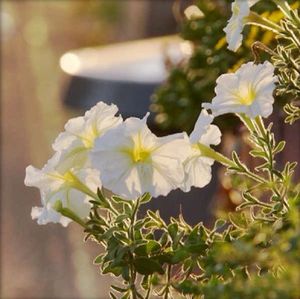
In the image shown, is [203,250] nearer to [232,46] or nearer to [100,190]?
[100,190]

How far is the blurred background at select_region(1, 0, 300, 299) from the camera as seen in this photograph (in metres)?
3.41

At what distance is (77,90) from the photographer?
4.33 meters

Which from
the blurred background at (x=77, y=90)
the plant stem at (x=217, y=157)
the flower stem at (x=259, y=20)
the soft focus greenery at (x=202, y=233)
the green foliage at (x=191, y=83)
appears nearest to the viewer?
the soft focus greenery at (x=202, y=233)

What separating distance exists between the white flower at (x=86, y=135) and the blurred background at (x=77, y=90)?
0.65 m

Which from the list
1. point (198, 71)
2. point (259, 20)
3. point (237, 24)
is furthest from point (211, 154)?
point (198, 71)

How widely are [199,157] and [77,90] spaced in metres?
2.79

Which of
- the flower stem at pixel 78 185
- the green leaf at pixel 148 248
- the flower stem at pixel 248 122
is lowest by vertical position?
the green leaf at pixel 148 248

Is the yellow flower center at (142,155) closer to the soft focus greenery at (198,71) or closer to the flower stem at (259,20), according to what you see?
the flower stem at (259,20)

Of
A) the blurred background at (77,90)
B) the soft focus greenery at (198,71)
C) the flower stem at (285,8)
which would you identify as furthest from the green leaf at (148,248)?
the soft focus greenery at (198,71)

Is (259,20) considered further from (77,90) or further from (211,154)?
(77,90)

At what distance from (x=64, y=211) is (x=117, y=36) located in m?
11.1

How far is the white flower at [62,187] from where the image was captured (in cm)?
162

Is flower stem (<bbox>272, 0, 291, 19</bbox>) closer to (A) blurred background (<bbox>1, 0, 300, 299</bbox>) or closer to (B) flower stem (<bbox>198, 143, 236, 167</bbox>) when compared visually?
(B) flower stem (<bbox>198, 143, 236, 167</bbox>)

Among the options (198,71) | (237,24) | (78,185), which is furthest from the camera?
(198,71)
